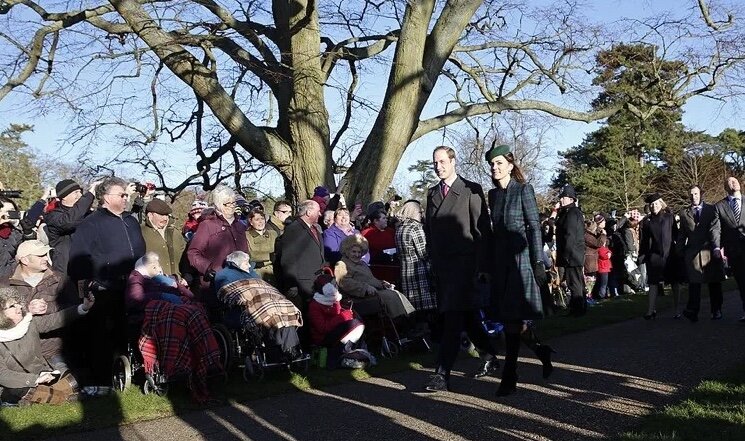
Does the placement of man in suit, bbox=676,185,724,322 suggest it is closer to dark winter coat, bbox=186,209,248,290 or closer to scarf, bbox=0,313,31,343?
dark winter coat, bbox=186,209,248,290

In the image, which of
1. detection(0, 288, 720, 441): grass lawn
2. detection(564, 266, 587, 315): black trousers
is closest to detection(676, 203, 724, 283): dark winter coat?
detection(564, 266, 587, 315): black trousers

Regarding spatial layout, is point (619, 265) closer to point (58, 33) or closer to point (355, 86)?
point (355, 86)

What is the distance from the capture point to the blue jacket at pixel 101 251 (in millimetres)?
7941

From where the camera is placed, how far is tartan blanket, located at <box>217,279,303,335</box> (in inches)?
318

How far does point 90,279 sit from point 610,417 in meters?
4.97

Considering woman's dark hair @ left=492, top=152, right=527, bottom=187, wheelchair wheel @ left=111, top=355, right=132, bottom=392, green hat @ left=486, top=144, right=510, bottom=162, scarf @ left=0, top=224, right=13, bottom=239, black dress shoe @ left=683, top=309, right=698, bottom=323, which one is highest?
green hat @ left=486, top=144, right=510, bottom=162

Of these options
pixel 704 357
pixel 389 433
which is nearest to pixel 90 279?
pixel 389 433

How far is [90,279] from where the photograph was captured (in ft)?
26.2

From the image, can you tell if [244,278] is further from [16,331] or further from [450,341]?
[450,341]

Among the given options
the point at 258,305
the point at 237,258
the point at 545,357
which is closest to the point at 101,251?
the point at 237,258

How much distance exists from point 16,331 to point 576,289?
29.1ft

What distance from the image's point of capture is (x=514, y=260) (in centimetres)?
692

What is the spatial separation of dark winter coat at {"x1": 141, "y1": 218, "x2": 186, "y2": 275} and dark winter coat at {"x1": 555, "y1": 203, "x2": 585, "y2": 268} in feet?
21.7

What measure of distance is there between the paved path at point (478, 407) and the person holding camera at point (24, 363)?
3.89 feet
